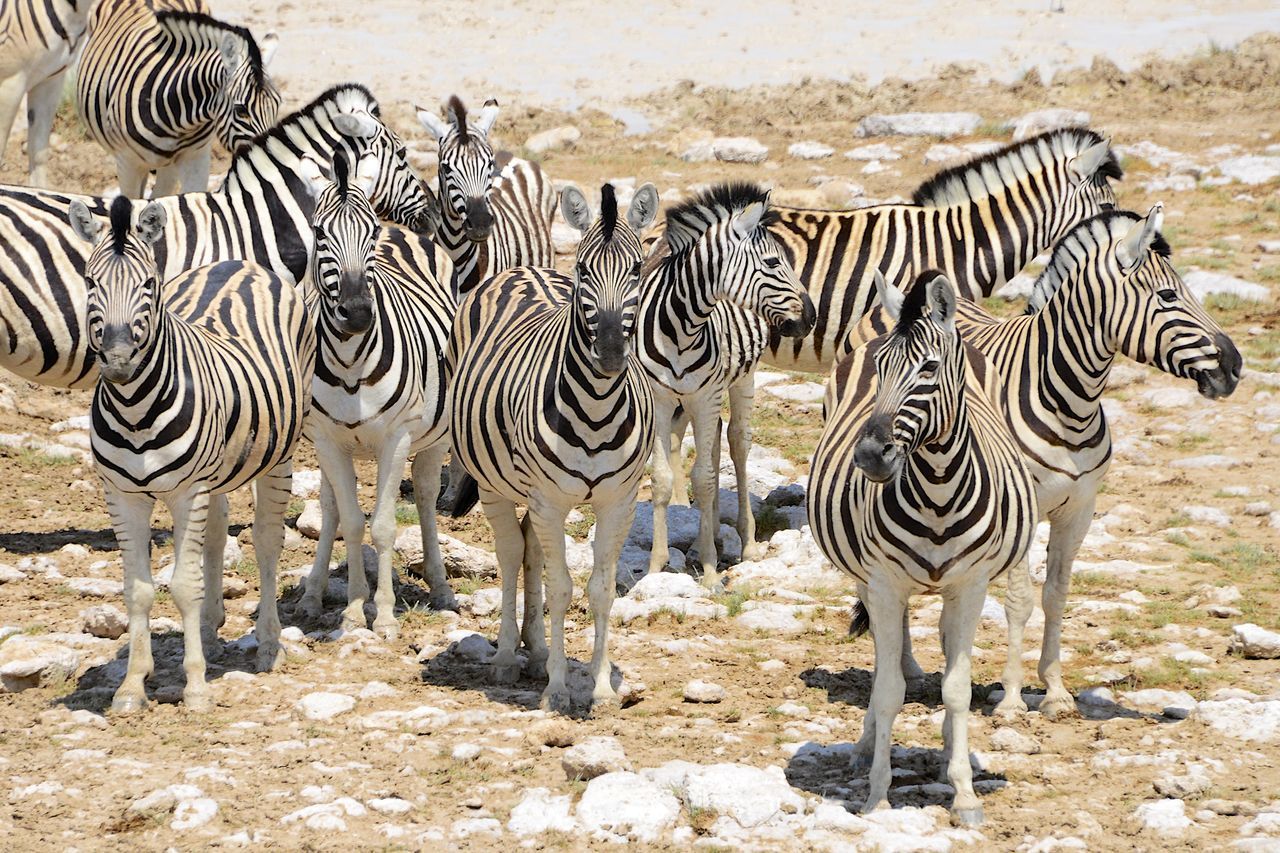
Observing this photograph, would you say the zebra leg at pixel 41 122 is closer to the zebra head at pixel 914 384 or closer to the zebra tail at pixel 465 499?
the zebra tail at pixel 465 499

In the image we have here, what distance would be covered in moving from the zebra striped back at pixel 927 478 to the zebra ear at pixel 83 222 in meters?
3.54

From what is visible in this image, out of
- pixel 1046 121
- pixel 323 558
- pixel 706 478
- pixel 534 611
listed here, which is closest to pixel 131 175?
pixel 323 558

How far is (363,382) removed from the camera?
8.41 metres

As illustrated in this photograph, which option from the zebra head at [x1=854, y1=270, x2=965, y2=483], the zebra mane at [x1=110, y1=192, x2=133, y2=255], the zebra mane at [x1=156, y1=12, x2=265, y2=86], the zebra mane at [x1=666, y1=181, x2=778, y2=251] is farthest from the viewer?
the zebra mane at [x1=156, y1=12, x2=265, y2=86]

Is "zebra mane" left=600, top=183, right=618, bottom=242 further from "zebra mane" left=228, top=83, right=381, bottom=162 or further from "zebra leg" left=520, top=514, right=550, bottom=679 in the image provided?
"zebra mane" left=228, top=83, right=381, bottom=162

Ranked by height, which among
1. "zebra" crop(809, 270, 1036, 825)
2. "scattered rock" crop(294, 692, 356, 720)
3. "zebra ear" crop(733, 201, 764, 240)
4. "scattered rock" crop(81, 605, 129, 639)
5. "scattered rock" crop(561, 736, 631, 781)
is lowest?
"scattered rock" crop(294, 692, 356, 720)

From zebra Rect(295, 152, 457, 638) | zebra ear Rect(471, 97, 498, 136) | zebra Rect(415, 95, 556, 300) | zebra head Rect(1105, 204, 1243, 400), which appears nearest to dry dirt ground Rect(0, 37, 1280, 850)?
zebra Rect(295, 152, 457, 638)

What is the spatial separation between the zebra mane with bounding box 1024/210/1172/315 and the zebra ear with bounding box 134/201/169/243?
424cm

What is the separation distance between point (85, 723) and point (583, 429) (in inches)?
103

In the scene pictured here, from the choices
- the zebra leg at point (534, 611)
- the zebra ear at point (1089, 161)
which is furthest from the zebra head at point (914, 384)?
the zebra ear at point (1089, 161)

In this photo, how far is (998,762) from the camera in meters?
6.85

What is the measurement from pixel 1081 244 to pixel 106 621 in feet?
17.5

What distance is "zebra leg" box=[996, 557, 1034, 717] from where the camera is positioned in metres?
7.55

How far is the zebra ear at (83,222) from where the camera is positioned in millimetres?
7055
